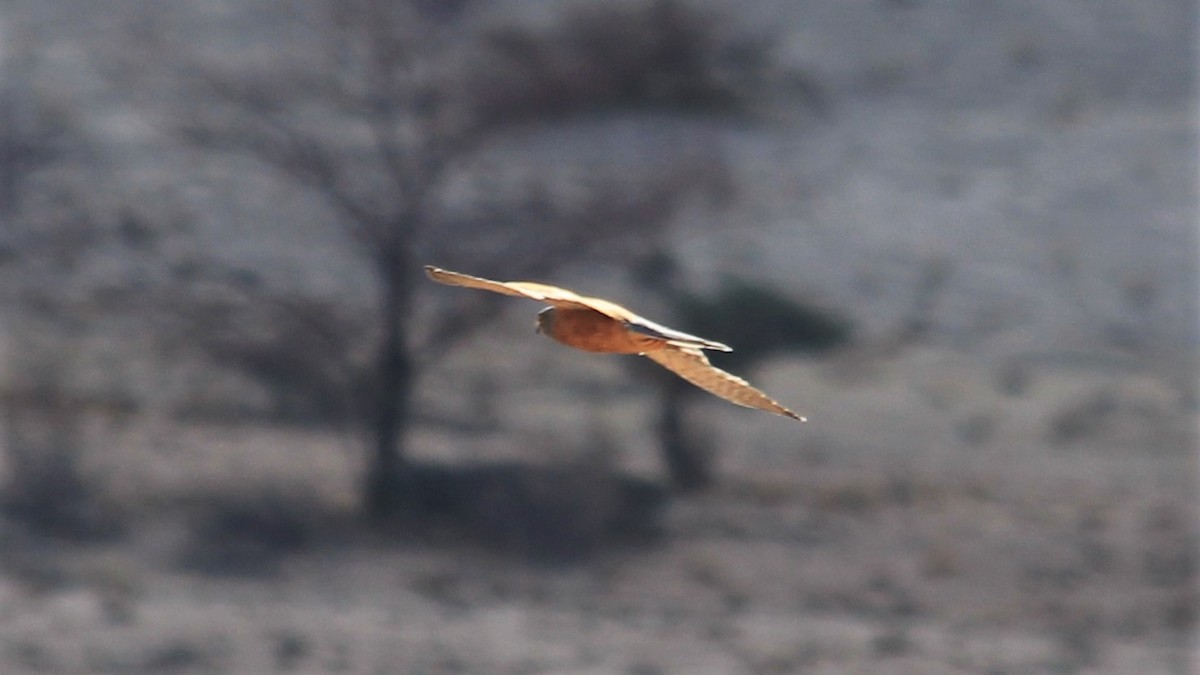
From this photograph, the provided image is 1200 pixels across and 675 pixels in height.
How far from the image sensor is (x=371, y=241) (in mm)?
15320

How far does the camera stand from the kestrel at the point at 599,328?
3.00 metres

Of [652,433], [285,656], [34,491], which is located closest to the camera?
[285,656]

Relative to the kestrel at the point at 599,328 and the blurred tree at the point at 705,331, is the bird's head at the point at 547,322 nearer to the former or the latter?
the kestrel at the point at 599,328

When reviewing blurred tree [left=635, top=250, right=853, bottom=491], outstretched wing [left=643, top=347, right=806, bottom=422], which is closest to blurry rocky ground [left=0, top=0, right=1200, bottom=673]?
blurred tree [left=635, top=250, right=853, bottom=491]

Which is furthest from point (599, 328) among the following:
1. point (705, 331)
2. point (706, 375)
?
point (705, 331)

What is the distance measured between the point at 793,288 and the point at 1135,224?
181 inches

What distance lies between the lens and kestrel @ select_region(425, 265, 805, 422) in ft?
9.84

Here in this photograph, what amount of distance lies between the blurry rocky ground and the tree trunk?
1.06 feet

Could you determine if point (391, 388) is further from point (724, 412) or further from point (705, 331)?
point (724, 412)

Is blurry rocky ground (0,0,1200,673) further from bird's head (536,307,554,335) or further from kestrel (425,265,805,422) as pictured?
bird's head (536,307,554,335)

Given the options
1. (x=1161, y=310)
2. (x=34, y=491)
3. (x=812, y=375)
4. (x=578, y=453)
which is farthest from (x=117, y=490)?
(x=1161, y=310)

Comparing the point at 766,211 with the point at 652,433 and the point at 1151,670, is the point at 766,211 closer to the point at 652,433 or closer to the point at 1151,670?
the point at 652,433

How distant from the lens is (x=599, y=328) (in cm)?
347

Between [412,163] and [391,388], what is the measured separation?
2.08m
